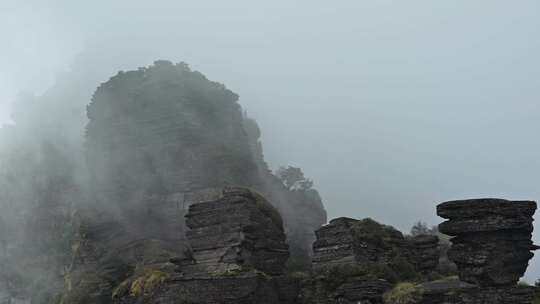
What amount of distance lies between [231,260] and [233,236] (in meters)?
1.20

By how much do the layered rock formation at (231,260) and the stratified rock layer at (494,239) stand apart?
416 inches

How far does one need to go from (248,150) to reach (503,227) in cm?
4477

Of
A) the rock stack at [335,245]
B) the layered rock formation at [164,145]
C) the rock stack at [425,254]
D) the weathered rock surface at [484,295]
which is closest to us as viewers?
the weathered rock surface at [484,295]

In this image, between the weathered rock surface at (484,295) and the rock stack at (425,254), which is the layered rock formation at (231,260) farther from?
the weathered rock surface at (484,295)

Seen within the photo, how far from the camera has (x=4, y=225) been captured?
67438 mm

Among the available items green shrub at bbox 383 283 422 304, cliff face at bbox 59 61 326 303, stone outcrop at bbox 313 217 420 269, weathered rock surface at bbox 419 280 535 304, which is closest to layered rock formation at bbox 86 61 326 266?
cliff face at bbox 59 61 326 303

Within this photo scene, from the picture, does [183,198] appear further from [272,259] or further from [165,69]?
[272,259]

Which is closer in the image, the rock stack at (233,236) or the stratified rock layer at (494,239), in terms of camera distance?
the stratified rock layer at (494,239)

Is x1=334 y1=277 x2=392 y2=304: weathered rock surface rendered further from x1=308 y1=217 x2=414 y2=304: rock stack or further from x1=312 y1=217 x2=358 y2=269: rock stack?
x1=312 y1=217 x2=358 y2=269: rock stack

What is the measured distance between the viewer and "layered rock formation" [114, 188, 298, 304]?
2431 cm

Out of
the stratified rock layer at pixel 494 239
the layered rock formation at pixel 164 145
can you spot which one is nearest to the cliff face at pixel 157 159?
the layered rock formation at pixel 164 145

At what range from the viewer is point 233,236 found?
25688mm

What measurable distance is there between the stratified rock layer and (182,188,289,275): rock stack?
36.8 ft

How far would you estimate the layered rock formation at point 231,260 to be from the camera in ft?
79.8
